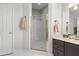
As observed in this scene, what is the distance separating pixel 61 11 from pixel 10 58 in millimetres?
3256

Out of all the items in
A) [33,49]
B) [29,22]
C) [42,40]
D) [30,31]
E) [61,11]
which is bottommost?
[33,49]

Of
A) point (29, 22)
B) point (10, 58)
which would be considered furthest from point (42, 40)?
point (10, 58)

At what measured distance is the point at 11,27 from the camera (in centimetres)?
424

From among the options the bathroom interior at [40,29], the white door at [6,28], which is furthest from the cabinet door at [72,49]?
the white door at [6,28]

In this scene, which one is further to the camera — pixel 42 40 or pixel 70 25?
pixel 42 40

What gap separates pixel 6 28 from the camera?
163 inches

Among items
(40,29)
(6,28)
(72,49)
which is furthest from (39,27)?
(72,49)

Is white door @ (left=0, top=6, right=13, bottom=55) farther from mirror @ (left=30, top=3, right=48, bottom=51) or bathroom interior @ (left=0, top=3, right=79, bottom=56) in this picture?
mirror @ (left=30, top=3, right=48, bottom=51)

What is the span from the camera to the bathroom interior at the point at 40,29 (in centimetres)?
354

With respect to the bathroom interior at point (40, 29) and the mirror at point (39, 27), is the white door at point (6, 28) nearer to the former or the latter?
the bathroom interior at point (40, 29)

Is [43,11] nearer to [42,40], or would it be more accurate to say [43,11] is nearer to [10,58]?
[42,40]

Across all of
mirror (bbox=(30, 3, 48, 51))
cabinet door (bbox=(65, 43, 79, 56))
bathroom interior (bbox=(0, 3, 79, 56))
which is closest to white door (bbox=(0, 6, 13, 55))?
bathroom interior (bbox=(0, 3, 79, 56))

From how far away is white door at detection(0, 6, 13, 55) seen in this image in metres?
4.08

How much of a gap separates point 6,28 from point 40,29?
143cm
